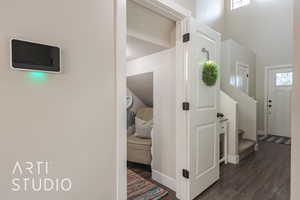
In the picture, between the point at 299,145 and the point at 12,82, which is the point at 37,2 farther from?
the point at 299,145

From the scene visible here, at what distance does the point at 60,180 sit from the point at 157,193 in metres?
1.38

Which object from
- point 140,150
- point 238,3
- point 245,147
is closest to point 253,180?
point 245,147

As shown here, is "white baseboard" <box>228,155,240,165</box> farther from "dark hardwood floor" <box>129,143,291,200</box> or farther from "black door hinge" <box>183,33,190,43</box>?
"black door hinge" <box>183,33,190,43</box>

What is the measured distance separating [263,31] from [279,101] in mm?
2148

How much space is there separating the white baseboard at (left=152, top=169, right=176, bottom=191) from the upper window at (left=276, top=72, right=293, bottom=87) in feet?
15.3

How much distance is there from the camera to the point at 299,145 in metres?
1.01

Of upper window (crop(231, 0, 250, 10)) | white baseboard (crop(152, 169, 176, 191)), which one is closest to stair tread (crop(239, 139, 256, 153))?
white baseboard (crop(152, 169, 176, 191))

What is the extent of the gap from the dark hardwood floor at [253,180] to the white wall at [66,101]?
4.23ft

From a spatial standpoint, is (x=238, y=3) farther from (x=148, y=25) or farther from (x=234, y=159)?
(x=148, y=25)

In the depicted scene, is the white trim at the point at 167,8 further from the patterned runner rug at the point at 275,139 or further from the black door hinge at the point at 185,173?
the patterned runner rug at the point at 275,139

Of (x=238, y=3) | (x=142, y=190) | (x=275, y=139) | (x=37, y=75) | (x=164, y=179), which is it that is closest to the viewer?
(x=37, y=75)

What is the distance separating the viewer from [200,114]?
1.95 m

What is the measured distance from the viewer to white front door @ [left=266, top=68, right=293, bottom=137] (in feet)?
15.5

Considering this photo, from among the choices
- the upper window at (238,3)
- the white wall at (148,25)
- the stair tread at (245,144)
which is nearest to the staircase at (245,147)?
the stair tread at (245,144)
